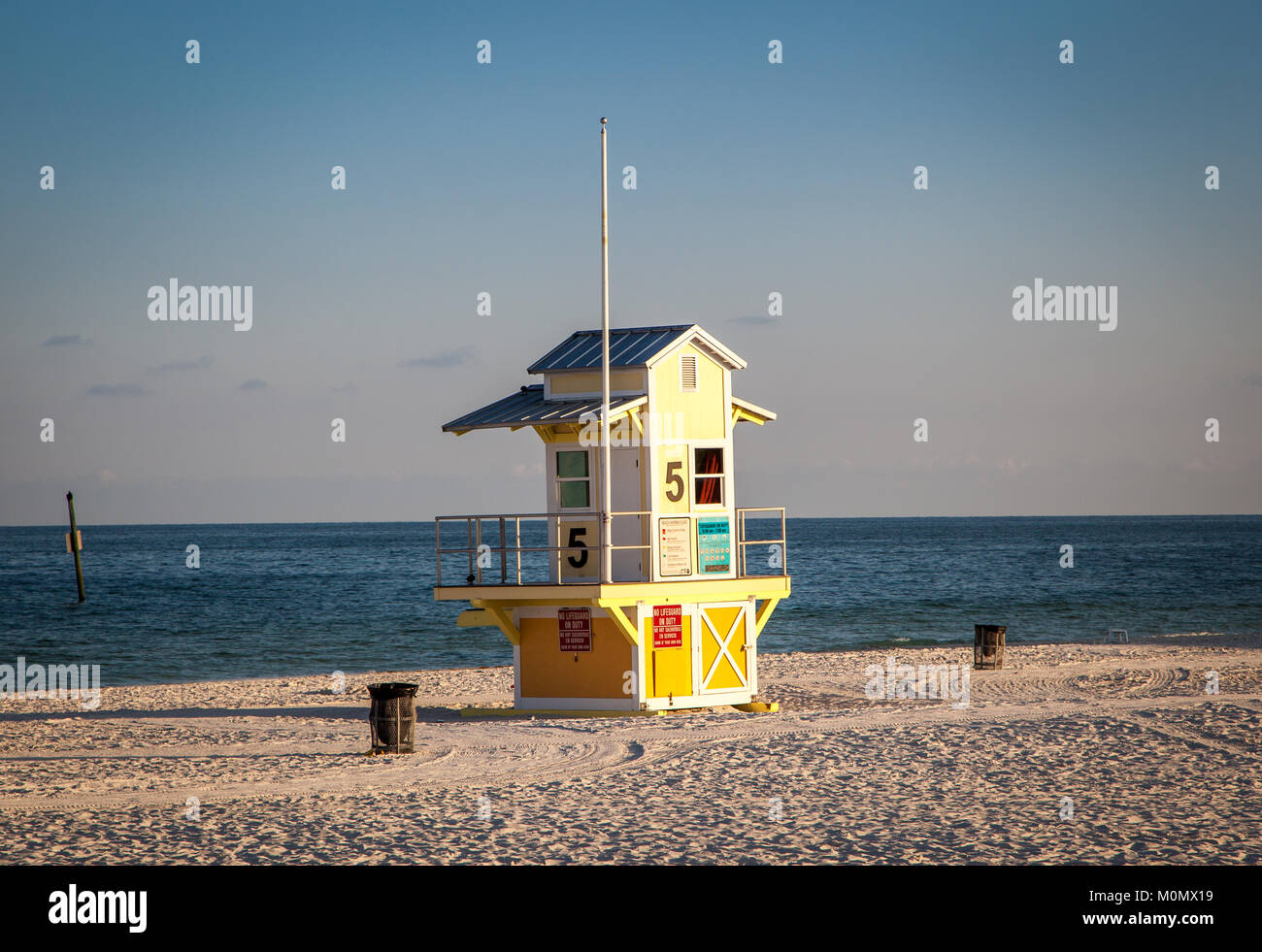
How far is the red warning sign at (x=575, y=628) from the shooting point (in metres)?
20.0

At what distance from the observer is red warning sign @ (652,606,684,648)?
19.8m

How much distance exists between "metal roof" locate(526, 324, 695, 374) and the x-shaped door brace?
14.0ft

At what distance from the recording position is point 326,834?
37.3ft

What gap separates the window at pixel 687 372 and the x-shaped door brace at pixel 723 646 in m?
3.65

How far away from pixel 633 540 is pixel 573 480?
4.49 feet

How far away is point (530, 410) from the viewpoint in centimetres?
2022

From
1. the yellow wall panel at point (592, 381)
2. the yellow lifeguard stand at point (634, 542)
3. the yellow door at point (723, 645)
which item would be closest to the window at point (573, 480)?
the yellow lifeguard stand at point (634, 542)

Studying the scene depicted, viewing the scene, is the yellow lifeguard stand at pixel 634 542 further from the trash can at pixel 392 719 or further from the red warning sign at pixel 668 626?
the trash can at pixel 392 719

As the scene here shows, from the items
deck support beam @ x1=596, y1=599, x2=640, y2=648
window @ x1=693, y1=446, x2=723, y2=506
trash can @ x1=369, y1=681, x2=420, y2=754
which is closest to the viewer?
trash can @ x1=369, y1=681, x2=420, y2=754
